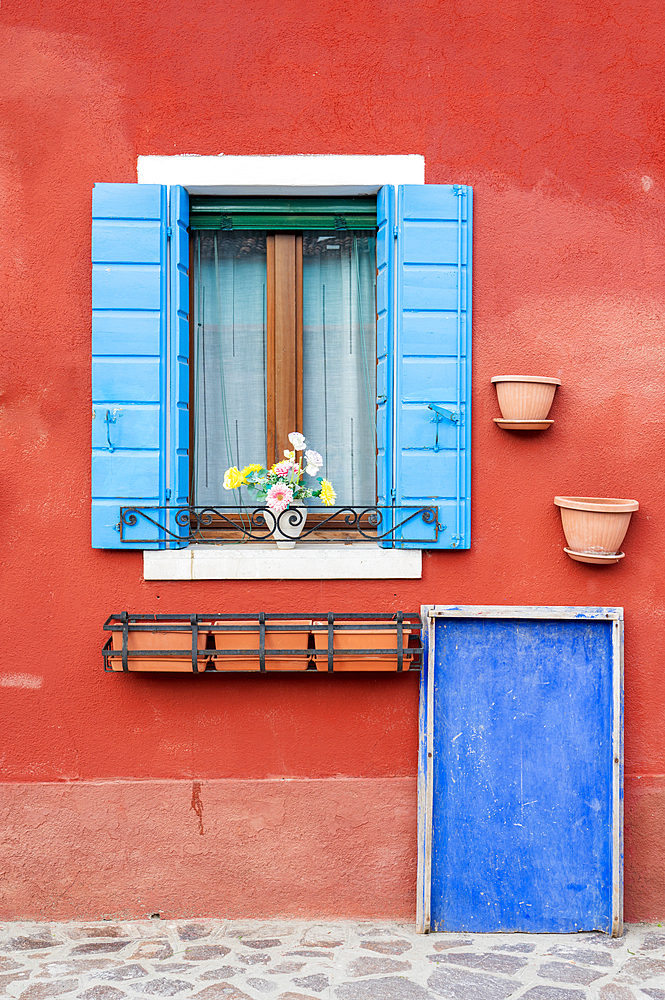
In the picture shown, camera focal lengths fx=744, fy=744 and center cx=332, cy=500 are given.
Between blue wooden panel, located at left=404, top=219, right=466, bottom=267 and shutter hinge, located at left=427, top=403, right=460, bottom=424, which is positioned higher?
blue wooden panel, located at left=404, top=219, right=466, bottom=267

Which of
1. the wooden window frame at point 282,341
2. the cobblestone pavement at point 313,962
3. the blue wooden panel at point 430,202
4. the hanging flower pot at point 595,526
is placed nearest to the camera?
the cobblestone pavement at point 313,962

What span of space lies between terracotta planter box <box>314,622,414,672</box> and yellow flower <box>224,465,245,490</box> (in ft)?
2.36

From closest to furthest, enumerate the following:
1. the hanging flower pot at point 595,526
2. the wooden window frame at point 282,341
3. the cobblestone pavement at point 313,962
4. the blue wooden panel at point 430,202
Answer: the cobblestone pavement at point 313,962
the hanging flower pot at point 595,526
the blue wooden panel at point 430,202
the wooden window frame at point 282,341

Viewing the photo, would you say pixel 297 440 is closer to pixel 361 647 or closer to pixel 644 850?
pixel 361 647

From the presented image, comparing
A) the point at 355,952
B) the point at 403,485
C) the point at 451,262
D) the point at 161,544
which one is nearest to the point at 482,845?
the point at 355,952

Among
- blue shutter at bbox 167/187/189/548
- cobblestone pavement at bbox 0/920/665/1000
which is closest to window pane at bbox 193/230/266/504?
blue shutter at bbox 167/187/189/548

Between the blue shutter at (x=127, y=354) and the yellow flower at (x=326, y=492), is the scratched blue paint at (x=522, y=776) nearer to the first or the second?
the yellow flower at (x=326, y=492)

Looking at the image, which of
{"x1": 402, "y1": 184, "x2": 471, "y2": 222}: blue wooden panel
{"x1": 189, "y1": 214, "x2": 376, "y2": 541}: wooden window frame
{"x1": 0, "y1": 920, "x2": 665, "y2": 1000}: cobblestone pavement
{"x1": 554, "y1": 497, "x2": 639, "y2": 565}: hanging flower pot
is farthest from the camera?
{"x1": 189, "y1": 214, "x2": 376, "y2": 541}: wooden window frame

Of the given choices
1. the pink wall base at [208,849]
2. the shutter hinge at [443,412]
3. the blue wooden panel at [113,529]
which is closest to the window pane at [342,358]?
the shutter hinge at [443,412]

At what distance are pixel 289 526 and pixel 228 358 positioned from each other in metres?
0.86

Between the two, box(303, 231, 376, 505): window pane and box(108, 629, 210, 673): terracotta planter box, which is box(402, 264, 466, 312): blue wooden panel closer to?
box(303, 231, 376, 505): window pane

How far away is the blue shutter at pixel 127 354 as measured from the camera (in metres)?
3.15

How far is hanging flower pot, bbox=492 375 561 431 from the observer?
3.12 meters

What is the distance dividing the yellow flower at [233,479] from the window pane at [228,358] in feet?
0.74
